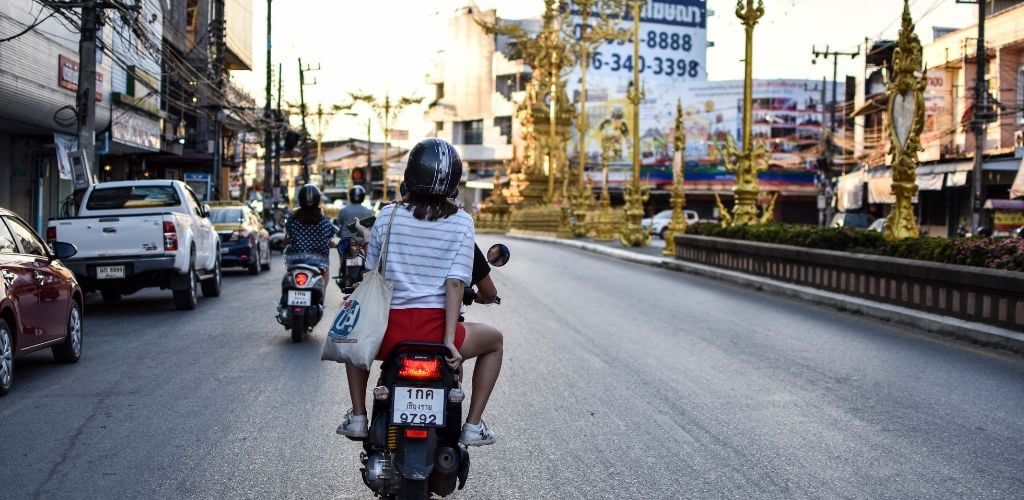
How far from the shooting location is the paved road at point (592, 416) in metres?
5.61

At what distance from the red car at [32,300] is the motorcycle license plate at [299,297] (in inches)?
83.7

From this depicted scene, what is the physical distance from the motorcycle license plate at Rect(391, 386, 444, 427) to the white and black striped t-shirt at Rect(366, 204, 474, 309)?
412 millimetres

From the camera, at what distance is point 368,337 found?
14.8 ft

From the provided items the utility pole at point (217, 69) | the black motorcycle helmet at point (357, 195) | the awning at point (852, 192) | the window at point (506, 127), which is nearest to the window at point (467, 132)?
the window at point (506, 127)

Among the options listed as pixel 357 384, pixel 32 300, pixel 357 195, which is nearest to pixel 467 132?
pixel 357 195

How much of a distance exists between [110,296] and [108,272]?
107 inches

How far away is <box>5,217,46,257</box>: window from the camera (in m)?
9.52

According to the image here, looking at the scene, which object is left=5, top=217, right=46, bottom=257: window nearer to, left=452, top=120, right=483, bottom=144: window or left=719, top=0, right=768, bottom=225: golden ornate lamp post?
left=719, top=0, right=768, bottom=225: golden ornate lamp post

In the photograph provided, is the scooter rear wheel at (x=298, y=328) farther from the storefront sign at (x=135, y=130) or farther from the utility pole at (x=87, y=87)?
the storefront sign at (x=135, y=130)

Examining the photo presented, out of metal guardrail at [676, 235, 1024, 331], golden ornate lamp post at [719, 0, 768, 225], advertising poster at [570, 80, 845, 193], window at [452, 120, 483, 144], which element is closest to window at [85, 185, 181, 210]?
metal guardrail at [676, 235, 1024, 331]

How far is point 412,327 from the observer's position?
4.64 metres

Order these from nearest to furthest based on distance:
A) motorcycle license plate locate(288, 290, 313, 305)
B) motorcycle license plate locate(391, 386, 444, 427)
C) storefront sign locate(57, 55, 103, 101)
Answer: motorcycle license plate locate(391, 386, 444, 427) < motorcycle license plate locate(288, 290, 313, 305) < storefront sign locate(57, 55, 103, 101)

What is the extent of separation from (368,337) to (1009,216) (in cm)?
3430

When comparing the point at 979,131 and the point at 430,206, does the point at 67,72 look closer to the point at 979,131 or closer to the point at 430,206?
the point at 430,206
